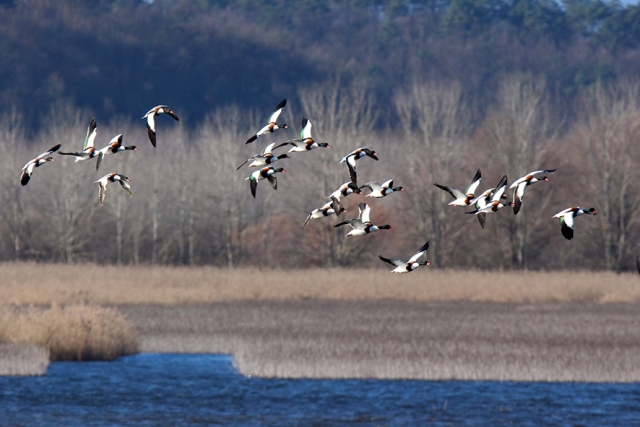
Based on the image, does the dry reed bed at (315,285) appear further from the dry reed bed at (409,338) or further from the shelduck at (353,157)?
the shelduck at (353,157)

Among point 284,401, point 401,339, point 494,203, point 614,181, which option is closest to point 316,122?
point 614,181

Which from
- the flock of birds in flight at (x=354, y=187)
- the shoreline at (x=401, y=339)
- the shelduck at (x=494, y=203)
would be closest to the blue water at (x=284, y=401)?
the shoreline at (x=401, y=339)

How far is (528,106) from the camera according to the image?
57.2 m

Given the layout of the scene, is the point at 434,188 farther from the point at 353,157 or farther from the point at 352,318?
the point at 353,157

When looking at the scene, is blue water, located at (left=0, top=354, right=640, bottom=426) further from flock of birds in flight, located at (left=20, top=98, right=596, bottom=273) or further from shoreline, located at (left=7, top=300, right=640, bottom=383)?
flock of birds in flight, located at (left=20, top=98, right=596, bottom=273)

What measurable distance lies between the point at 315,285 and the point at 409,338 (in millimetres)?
12528

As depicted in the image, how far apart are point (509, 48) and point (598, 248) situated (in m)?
106

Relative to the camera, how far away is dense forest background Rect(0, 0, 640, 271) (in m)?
56.8

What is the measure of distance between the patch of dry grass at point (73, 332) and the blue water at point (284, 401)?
0.65 m

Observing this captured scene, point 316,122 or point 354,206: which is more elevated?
point 316,122

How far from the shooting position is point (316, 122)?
210 ft

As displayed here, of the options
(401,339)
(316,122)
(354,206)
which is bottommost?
→ (401,339)

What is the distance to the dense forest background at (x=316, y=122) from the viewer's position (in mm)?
56750

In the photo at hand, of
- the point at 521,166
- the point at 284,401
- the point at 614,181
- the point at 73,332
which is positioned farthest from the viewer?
the point at 614,181
